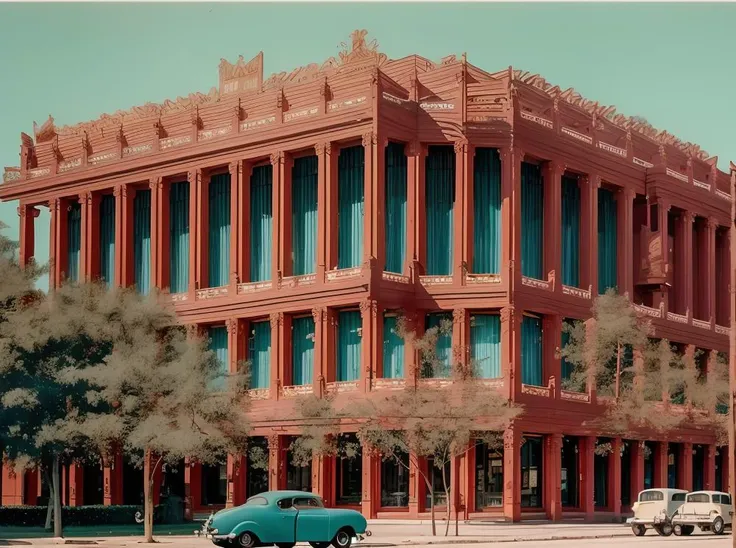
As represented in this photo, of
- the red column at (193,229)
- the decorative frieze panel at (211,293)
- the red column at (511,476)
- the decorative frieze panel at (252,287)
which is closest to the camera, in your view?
the red column at (511,476)

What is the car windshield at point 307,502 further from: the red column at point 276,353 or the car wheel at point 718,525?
the red column at point 276,353

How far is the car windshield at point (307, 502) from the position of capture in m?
45.7

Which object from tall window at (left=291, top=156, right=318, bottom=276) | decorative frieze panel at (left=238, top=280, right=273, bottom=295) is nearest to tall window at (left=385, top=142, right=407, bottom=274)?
tall window at (left=291, top=156, right=318, bottom=276)

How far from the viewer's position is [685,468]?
293 feet

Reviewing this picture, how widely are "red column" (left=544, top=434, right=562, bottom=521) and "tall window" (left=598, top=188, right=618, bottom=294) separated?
526 inches

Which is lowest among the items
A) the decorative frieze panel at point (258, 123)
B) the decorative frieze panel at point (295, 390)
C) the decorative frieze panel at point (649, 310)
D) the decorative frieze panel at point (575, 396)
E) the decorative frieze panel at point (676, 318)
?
the decorative frieze panel at point (575, 396)

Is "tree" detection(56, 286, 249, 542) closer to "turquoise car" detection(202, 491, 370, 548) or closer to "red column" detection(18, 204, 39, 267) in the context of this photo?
"turquoise car" detection(202, 491, 370, 548)

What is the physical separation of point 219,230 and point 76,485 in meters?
17.8

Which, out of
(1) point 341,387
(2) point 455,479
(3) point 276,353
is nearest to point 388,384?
(1) point 341,387

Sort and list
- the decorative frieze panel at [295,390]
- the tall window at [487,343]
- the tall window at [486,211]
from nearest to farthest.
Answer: the tall window at [487,343] → the tall window at [486,211] → the decorative frieze panel at [295,390]

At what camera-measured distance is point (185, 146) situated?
8506 centimetres

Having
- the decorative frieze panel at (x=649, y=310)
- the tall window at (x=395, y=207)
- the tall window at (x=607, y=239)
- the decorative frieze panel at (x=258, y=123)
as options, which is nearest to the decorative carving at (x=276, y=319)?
the tall window at (x=395, y=207)

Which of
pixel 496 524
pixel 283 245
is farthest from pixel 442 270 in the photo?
pixel 496 524

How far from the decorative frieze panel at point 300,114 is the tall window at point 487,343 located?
14.4m
